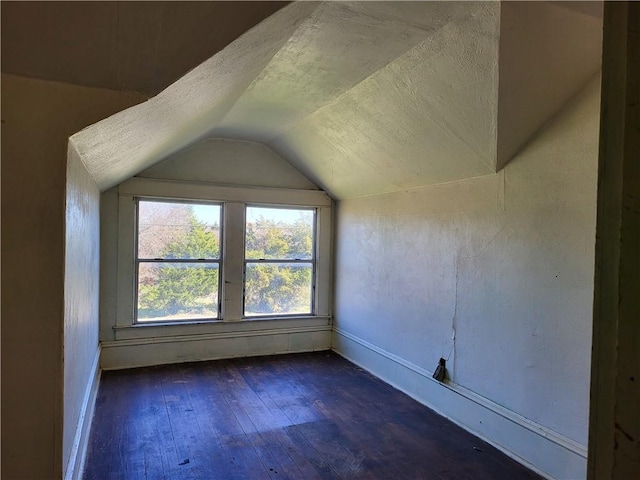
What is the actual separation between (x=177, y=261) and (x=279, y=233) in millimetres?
1232

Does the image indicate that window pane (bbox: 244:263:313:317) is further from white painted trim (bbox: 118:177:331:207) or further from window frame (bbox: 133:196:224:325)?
white painted trim (bbox: 118:177:331:207)

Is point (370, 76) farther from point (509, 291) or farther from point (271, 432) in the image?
point (271, 432)

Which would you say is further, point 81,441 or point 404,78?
point 404,78

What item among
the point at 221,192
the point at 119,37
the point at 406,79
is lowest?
the point at 221,192

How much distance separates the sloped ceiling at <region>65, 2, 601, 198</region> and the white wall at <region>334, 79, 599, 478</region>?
218 mm

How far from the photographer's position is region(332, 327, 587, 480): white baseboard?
2320 mm

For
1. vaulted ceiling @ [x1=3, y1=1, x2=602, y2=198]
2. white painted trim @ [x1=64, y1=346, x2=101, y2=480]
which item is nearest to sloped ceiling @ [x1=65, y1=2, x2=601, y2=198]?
vaulted ceiling @ [x1=3, y1=1, x2=602, y2=198]

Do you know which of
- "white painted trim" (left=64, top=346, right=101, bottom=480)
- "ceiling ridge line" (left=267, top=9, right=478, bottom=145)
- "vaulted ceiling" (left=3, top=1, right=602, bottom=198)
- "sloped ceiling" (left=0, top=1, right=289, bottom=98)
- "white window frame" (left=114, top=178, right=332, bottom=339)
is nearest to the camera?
"sloped ceiling" (left=0, top=1, right=289, bottom=98)

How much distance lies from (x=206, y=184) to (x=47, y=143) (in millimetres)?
3072

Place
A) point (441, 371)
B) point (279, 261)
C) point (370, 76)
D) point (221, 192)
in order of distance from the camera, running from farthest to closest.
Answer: point (279, 261) → point (221, 192) → point (441, 371) → point (370, 76)

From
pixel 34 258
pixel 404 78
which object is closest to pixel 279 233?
pixel 404 78

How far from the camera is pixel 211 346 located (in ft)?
14.9

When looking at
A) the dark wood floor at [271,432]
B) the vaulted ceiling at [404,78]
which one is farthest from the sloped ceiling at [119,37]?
the dark wood floor at [271,432]

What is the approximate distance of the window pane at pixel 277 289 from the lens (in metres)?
4.75
